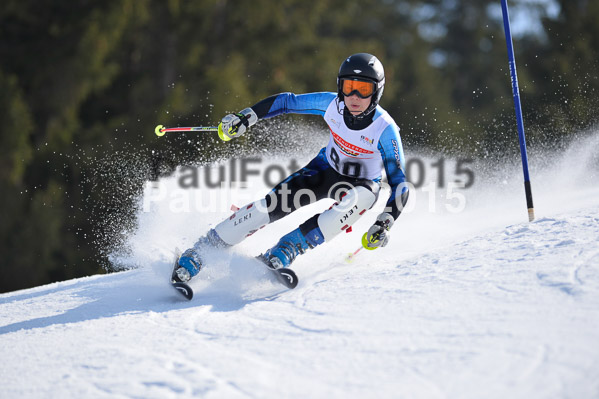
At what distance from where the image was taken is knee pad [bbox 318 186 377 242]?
456 centimetres

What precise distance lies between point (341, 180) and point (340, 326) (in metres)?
1.76

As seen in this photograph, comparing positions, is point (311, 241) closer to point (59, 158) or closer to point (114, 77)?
point (59, 158)

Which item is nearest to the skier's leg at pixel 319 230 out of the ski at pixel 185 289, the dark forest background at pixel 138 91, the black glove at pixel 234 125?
the ski at pixel 185 289

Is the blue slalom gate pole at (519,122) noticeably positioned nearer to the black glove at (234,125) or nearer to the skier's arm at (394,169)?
the skier's arm at (394,169)

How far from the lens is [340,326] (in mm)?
3496

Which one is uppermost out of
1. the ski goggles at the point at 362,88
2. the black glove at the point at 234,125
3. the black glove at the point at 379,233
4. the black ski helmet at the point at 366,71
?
the black ski helmet at the point at 366,71

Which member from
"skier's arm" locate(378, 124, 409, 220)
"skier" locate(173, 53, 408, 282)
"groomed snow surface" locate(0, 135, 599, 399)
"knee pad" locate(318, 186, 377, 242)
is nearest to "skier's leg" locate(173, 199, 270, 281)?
"skier" locate(173, 53, 408, 282)

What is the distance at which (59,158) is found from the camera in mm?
15844

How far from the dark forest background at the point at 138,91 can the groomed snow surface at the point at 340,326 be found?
619cm

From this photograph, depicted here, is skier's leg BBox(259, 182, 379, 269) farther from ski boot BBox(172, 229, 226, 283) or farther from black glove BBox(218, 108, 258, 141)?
black glove BBox(218, 108, 258, 141)

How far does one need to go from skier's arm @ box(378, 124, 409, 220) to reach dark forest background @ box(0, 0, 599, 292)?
19.9 feet

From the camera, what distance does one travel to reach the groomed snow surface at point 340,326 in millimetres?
2896

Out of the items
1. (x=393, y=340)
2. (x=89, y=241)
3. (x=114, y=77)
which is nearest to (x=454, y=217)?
(x=393, y=340)

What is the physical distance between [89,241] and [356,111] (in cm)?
1243
